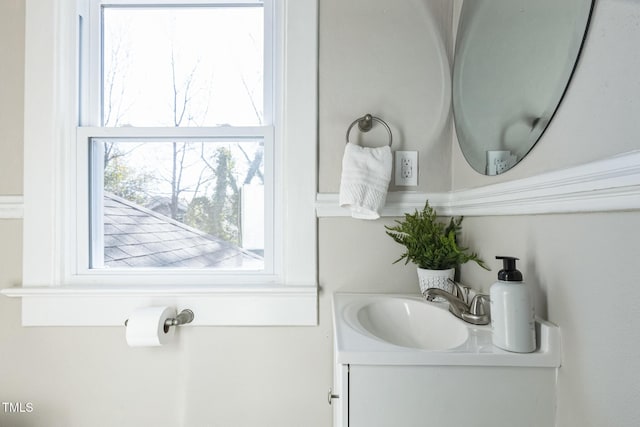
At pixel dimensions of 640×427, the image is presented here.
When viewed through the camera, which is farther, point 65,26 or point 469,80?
point 65,26

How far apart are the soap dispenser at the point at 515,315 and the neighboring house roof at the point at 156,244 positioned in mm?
797

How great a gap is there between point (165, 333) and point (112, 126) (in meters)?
0.79

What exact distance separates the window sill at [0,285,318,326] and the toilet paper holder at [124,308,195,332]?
0.06ft

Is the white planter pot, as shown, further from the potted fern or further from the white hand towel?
the white hand towel

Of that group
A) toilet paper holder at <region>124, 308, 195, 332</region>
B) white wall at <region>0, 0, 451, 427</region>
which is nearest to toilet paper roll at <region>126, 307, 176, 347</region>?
toilet paper holder at <region>124, 308, 195, 332</region>

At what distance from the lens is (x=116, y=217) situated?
3.60 ft

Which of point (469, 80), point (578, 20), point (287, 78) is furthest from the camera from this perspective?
point (287, 78)

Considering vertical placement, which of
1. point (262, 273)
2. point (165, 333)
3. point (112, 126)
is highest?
point (112, 126)

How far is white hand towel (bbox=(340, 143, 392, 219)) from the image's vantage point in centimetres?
91


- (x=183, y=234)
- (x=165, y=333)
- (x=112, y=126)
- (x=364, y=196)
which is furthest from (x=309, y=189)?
(x=112, y=126)

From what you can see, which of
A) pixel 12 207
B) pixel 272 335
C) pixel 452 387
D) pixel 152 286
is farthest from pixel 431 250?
pixel 12 207

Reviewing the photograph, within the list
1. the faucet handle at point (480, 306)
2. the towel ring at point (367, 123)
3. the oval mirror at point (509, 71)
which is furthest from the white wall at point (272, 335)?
the faucet handle at point (480, 306)

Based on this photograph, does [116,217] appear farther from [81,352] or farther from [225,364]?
[225,364]

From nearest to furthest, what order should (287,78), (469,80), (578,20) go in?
(578,20)
(469,80)
(287,78)
